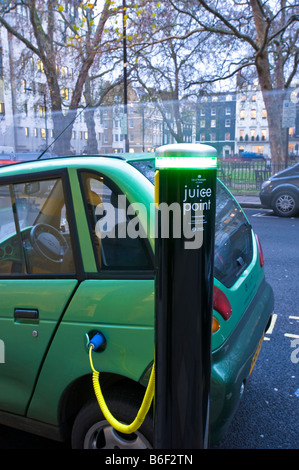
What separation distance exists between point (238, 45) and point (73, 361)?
21.9 m

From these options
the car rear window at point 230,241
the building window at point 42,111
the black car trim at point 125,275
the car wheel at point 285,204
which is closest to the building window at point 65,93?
the building window at point 42,111

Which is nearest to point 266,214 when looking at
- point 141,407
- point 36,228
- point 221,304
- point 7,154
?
point 36,228

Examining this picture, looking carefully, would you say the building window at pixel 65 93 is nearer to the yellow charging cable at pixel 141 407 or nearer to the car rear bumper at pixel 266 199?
the car rear bumper at pixel 266 199

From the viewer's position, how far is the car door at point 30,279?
2.03 metres

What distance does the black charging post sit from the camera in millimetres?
1197

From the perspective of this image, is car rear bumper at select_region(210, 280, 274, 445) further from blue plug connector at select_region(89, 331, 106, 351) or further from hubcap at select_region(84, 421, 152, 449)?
blue plug connector at select_region(89, 331, 106, 351)

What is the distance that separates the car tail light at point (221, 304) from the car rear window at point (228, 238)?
0.09 metres

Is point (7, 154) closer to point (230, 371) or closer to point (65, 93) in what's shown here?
point (65, 93)

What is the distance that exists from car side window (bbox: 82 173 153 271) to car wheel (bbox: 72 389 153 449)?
0.63 m

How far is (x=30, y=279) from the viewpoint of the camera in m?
2.16

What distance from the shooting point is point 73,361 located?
6.40ft

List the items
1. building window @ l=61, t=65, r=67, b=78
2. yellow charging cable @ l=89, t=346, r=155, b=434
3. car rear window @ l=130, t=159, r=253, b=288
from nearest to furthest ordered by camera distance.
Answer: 1. yellow charging cable @ l=89, t=346, r=155, b=434
2. car rear window @ l=130, t=159, r=253, b=288
3. building window @ l=61, t=65, r=67, b=78

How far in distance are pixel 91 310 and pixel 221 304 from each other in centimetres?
63

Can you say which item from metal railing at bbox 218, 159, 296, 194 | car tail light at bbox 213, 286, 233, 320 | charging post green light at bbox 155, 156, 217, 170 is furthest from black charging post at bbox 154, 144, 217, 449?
metal railing at bbox 218, 159, 296, 194
